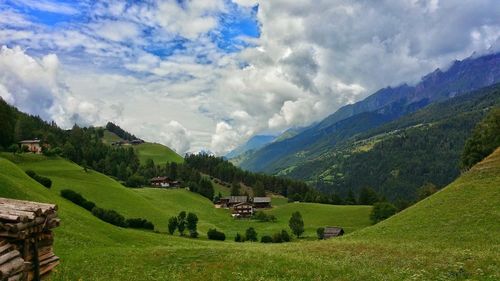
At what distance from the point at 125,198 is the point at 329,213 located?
74757 millimetres

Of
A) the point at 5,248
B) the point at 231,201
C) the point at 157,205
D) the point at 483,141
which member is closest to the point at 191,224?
the point at 157,205

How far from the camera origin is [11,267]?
39.8 ft

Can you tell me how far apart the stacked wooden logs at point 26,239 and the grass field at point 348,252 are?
15938mm

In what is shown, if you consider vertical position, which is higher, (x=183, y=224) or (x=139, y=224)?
(x=139, y=224)

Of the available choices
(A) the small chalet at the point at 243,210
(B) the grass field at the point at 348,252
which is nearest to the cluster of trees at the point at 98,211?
(B) the grass field at the point at 348,252

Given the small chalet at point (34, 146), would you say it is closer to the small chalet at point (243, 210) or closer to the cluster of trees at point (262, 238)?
the small chalet at point (243, 210)

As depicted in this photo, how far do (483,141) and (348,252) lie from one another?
79885 millimetres

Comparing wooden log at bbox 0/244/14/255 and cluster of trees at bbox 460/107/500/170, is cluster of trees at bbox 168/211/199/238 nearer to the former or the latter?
cluster of trees at bbox 460/107/500/170

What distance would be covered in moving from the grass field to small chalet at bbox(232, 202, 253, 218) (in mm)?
114359

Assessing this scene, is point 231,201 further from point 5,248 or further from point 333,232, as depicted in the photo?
point 5,248

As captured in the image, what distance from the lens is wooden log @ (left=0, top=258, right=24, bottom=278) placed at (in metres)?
11.7

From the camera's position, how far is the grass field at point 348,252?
104 ft

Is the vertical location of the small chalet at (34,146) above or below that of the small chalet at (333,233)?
above

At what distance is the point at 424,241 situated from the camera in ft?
165
